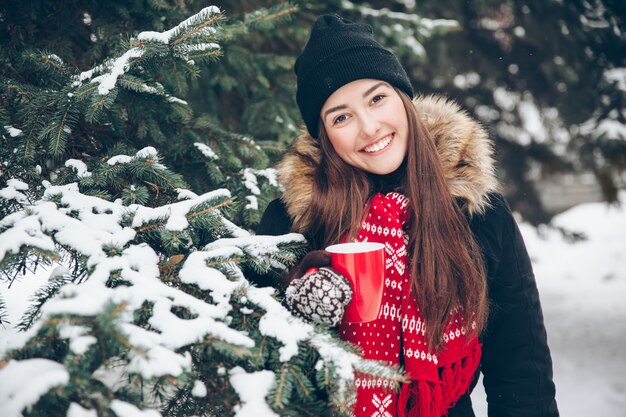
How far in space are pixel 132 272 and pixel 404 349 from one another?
3.44 feet

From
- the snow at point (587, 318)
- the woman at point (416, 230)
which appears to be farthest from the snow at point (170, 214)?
the snow at point (587, 318)

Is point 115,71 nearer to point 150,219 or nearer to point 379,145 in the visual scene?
point 150,219

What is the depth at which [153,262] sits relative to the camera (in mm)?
1359

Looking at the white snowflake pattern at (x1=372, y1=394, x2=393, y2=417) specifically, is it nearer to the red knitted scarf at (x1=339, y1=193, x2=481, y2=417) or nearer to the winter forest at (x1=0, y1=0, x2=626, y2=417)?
the red knitted scarf at (x1=339, y1=193, x2=481, y2=417)

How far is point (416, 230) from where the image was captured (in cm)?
184

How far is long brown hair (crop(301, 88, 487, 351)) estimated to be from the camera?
173 cm

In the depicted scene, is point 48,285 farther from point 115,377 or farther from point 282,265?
point 282,265

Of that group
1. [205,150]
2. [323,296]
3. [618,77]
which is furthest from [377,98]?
[618,77]

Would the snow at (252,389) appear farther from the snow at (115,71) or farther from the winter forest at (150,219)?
the snow at (115,71)

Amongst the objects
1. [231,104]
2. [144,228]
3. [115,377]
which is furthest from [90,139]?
[231,104]

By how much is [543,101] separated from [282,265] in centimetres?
483

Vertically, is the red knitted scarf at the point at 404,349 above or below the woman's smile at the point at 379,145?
below

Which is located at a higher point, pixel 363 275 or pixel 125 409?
pixel 125 409

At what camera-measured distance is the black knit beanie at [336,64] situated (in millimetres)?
1952
